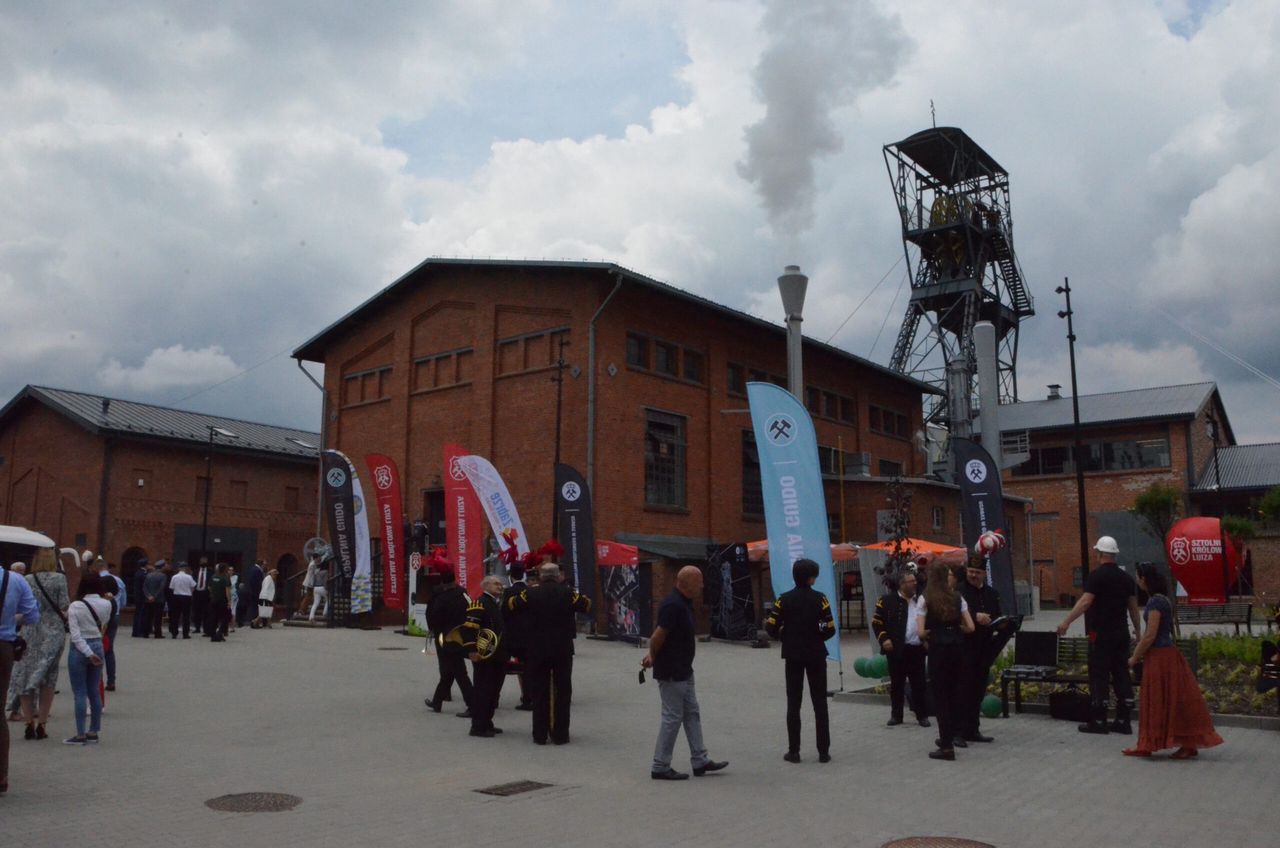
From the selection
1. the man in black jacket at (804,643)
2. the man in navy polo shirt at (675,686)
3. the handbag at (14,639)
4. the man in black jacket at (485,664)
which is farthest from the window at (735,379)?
the handbag at (14,639)

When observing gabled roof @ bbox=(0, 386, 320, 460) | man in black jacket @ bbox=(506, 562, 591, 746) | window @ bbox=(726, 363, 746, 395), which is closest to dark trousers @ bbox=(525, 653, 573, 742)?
man in black jacket @ bbox=(506, 562, 591, 746)

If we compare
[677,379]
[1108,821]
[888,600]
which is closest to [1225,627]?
[677,379]

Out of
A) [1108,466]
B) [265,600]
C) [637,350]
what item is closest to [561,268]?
[637,350]

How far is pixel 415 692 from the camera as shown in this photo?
13.8 metres

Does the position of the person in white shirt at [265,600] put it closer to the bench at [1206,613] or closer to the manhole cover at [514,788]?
the manhole cover at [514,788]

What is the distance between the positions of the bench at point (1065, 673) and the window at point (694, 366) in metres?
18.5

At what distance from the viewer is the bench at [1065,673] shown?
1106 centimetres

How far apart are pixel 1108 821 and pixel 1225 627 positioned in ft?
92.8

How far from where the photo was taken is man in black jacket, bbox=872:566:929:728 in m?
10.8

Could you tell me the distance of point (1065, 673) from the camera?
11516mm

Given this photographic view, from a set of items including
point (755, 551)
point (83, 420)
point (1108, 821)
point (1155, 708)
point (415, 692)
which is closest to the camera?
point (1108, 821)

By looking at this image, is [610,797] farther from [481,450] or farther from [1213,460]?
[1213,460]

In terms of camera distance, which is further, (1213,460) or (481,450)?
(1213,460)

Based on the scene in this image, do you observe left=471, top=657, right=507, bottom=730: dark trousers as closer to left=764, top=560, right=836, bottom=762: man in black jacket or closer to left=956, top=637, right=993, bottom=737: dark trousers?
left=764, top=560, right=836, bottom=762: man in black jacket
